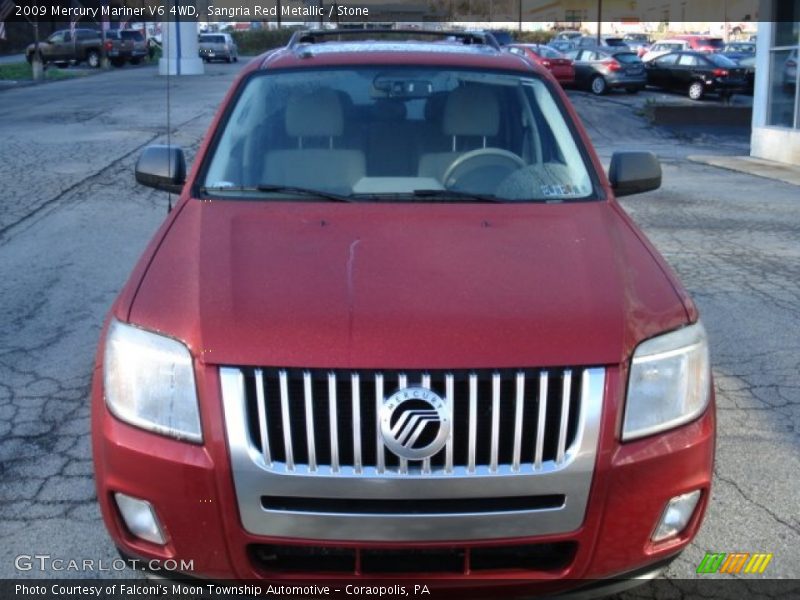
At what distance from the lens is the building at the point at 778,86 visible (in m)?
15.2

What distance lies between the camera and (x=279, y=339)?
2.69 m

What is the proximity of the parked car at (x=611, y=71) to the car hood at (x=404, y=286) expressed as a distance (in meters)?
28.7

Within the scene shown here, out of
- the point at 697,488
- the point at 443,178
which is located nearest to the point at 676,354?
the point at 697,488

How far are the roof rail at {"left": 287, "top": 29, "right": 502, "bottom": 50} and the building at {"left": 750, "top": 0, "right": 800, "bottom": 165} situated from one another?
10796 mm

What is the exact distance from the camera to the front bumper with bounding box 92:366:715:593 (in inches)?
103

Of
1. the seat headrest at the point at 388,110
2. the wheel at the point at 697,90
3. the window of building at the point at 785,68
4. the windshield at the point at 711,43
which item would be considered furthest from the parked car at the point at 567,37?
the seat headrest at the point at 388,110

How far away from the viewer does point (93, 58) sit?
43938 millimetres

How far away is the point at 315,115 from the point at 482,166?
30.5 inches

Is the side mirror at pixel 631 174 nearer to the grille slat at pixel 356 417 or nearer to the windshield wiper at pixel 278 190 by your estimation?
the windshield wiper at pixel 278 190

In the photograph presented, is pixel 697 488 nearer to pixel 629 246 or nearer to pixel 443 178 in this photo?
pixel 629 246

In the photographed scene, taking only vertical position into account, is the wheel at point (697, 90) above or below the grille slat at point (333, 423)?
above

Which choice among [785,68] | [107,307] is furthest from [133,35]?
[107,307]

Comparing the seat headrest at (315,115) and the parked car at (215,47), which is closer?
the seat headrest at (315,115)

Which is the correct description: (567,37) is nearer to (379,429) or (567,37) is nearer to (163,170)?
(163,170)
